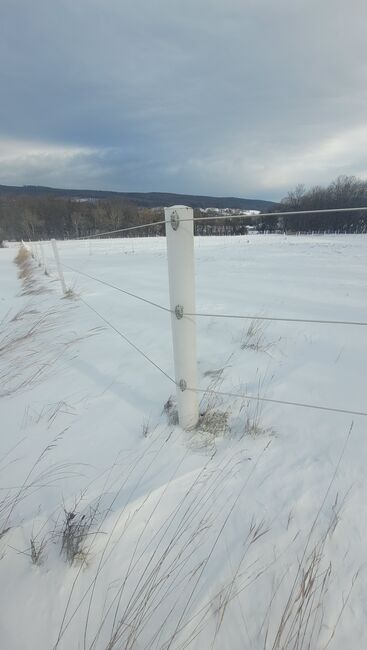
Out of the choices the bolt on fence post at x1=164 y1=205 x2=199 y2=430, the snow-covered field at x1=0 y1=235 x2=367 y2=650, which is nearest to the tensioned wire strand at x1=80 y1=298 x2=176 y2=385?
the snow-covered field at x1=0 y1=235 x2=367 y2=650

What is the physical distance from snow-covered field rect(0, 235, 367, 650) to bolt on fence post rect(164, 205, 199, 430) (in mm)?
252

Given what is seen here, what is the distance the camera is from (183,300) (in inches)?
73.9

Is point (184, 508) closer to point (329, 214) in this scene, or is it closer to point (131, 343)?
point (131, 343)

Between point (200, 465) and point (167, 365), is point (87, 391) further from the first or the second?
point (200, 465)

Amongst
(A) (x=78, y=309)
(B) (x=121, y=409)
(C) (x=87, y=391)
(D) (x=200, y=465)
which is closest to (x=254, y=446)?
(D) (x=200, y=465)

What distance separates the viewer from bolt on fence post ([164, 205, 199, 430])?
1749 mm

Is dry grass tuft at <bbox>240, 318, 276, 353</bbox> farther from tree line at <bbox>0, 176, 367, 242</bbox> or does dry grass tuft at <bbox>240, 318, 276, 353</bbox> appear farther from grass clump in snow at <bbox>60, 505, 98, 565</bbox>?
tree line at <bbox>0, 176, 367, 242</bbox>

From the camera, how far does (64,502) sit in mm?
1720

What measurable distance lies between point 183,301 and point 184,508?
1127 millimetres

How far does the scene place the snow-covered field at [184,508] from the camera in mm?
1217

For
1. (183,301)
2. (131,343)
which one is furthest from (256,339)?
(183,301)

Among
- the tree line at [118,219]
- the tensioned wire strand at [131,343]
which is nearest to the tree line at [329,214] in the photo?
the tree line at [118,219]

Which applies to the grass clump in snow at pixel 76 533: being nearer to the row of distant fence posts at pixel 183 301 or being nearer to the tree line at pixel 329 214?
the row of distant fence posts at pixel 183 301

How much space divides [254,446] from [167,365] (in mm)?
1431
